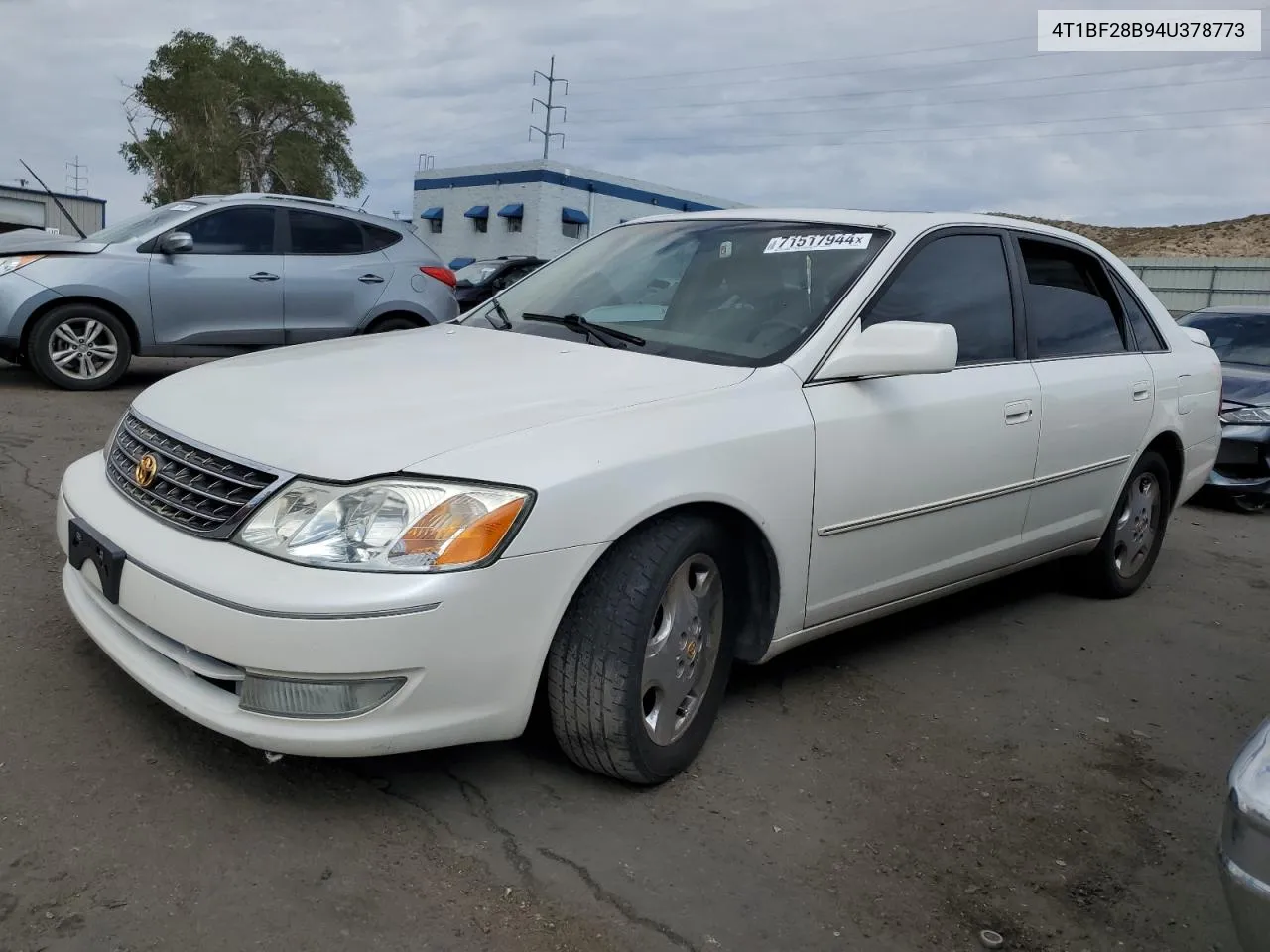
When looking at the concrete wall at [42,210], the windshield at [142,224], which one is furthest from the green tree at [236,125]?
the windshield at [142,224]

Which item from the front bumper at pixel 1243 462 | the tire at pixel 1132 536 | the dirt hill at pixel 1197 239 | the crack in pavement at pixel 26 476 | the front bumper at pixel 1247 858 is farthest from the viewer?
the dirt hill at pixel 1197 239

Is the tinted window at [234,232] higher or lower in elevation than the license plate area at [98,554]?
higher

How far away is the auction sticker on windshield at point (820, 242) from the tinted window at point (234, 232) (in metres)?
6.15

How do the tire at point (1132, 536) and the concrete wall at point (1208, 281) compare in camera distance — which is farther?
the concrete wall at point (1208, 281)

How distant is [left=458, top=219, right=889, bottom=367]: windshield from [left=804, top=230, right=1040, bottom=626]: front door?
195 mm

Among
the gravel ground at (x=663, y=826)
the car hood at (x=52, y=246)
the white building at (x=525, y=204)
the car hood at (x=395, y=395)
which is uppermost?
the white building at (x=525, y=204)

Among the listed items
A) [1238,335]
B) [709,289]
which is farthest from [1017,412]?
[1238,335]

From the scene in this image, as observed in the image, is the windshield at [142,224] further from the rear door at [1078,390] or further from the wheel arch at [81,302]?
the rear door at [1078,390]

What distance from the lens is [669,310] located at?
362 centimetres

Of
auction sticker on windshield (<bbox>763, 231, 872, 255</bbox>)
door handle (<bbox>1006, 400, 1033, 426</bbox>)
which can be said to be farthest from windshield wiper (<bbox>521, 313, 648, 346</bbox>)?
door handle (<bbox>1006, 400, 1033, 426</bbox>)

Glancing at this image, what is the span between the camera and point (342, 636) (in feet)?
7.66

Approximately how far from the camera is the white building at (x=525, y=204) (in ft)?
127

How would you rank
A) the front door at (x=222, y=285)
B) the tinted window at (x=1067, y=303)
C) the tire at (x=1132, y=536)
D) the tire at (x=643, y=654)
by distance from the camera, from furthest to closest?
the front door at (x=222, y=285), the tire at (x=1132, y=536), the tinted window at (x=1067, y=303), the tire at (x=643, y=654)

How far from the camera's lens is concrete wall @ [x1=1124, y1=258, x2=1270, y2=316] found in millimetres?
26156
